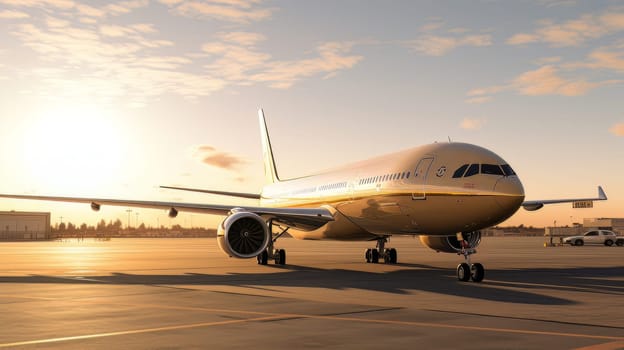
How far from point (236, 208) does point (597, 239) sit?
1686 inches

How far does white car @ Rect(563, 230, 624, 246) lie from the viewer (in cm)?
5750

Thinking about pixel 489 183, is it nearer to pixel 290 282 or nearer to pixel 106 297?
pixel 290 282

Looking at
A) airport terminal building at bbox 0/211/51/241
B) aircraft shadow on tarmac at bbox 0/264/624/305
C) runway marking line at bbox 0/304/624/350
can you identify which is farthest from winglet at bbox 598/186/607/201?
airport terminal building at bbox 0/211/51/241

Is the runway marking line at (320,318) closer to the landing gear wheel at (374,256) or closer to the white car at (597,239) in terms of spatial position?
the landing gear wheel at (374,256)

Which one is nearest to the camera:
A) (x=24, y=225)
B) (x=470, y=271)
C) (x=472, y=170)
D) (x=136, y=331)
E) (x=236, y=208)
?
(x=136, y=331)

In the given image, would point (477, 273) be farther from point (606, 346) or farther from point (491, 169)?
point (606, 346)

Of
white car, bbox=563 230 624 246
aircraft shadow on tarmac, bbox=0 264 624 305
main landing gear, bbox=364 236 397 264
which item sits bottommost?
aircraft shadow on tarmac, bbox=0 264 624 305

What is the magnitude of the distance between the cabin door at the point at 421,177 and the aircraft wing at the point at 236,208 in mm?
6228

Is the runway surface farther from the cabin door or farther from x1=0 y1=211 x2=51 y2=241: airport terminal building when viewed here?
x1=0 y1=211 x2=51 y2=241: airport terminal building

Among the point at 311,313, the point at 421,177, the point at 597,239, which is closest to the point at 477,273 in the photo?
the point at 421,177

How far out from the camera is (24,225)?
4685 inches

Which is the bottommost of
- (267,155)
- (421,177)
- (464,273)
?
(464,273)

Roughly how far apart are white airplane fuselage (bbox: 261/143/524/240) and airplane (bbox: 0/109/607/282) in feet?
0.09

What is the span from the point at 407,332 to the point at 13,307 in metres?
7.20
